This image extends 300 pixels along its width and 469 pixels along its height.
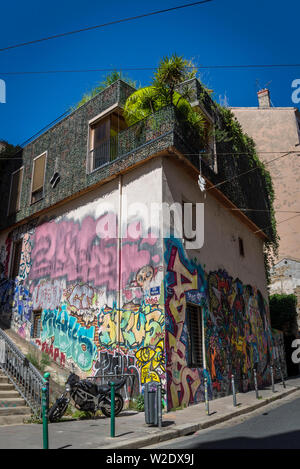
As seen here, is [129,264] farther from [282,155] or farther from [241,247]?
[282,155]

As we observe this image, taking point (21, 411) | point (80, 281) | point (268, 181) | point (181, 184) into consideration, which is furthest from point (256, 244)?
point (21, 411)

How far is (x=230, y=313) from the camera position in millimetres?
14336

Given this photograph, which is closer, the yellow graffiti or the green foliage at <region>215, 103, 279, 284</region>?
the yellow graffiti

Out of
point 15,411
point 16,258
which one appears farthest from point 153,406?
point 16,258

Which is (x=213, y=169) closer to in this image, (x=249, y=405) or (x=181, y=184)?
(x=181, y=184)

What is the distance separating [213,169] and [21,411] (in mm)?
9987

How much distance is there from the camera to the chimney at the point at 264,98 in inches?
1255

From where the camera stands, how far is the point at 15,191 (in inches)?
720

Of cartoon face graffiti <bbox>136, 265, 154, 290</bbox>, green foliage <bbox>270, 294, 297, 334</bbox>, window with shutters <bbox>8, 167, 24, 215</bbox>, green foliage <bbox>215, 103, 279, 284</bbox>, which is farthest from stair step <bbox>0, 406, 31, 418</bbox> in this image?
green foliage <bbox>270, 294, 297, 334</bbox>

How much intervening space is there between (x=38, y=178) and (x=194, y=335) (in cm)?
970

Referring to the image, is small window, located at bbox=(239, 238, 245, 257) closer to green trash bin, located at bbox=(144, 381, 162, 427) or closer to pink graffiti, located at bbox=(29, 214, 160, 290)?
pink graffiti, located at bbox=(29, 214, 160, 290)

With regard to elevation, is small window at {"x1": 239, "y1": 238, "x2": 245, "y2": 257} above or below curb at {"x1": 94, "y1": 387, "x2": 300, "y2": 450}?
above

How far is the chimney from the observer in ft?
105

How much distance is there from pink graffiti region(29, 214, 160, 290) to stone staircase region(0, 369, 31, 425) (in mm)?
3852
